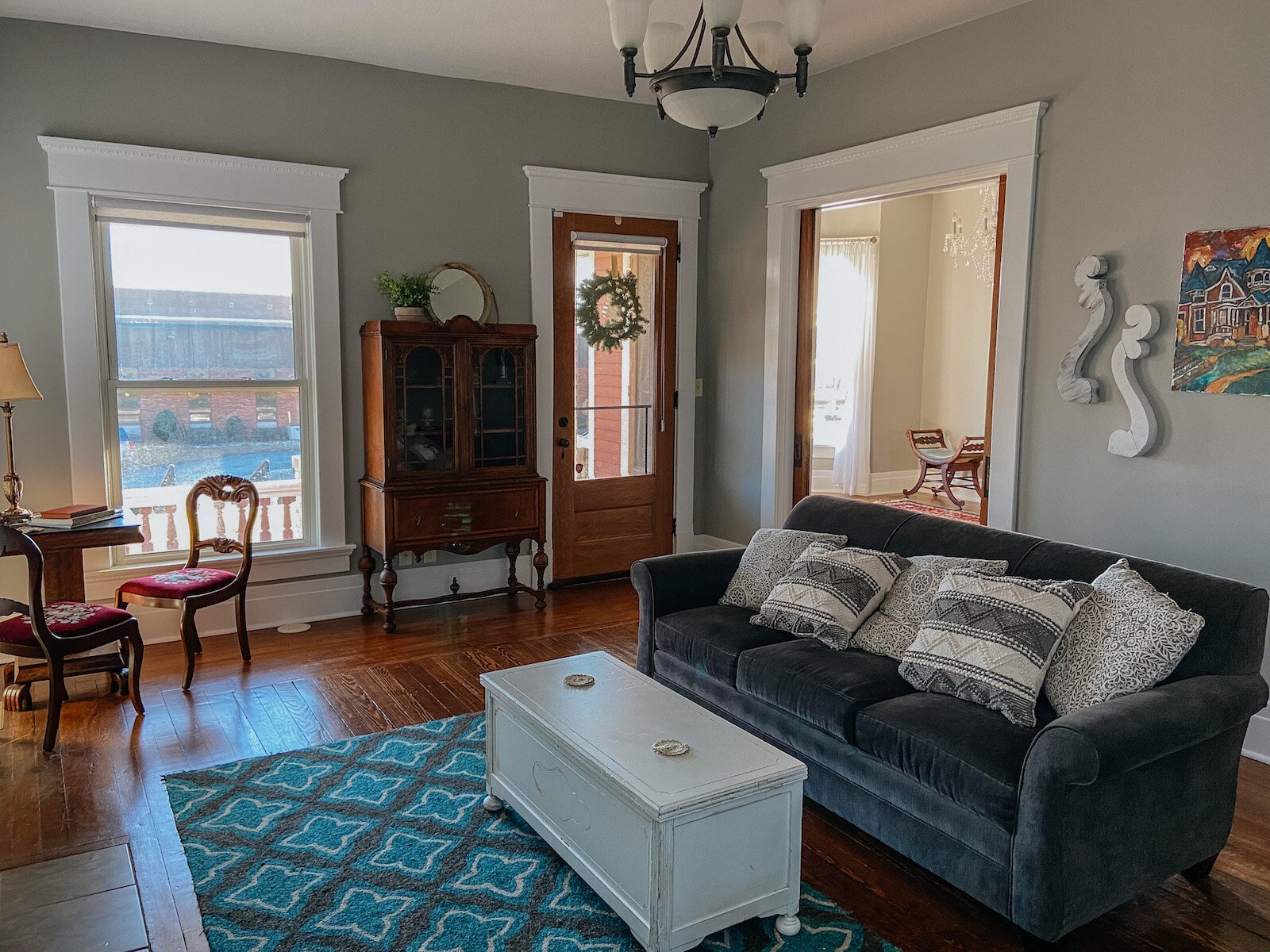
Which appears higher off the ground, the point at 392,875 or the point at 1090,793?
the point at 1090,793

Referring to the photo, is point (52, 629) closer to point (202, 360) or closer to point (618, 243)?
point (202, 360)

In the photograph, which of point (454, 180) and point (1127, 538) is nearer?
point (1127, 538)

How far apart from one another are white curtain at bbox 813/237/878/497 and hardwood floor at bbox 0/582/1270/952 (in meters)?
4.07

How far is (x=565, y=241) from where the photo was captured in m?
5.57

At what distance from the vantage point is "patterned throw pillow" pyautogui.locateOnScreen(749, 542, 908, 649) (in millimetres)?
3191

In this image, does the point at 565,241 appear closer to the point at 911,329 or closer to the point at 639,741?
the point at 639,741

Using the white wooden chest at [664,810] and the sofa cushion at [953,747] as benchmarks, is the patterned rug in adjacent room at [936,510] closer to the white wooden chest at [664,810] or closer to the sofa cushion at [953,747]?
the sofa cushion at [953,747]

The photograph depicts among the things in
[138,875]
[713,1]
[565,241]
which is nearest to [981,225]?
[565,241]

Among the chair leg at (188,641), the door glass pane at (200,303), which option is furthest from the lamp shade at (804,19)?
the chair leg at (188,641)

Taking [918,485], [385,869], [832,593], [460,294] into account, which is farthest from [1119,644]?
[918,485]

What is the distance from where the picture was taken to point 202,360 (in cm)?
469

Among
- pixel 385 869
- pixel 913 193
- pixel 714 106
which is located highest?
pixel 913 193

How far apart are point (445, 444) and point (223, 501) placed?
1.09 meters

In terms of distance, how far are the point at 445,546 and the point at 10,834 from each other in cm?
243
